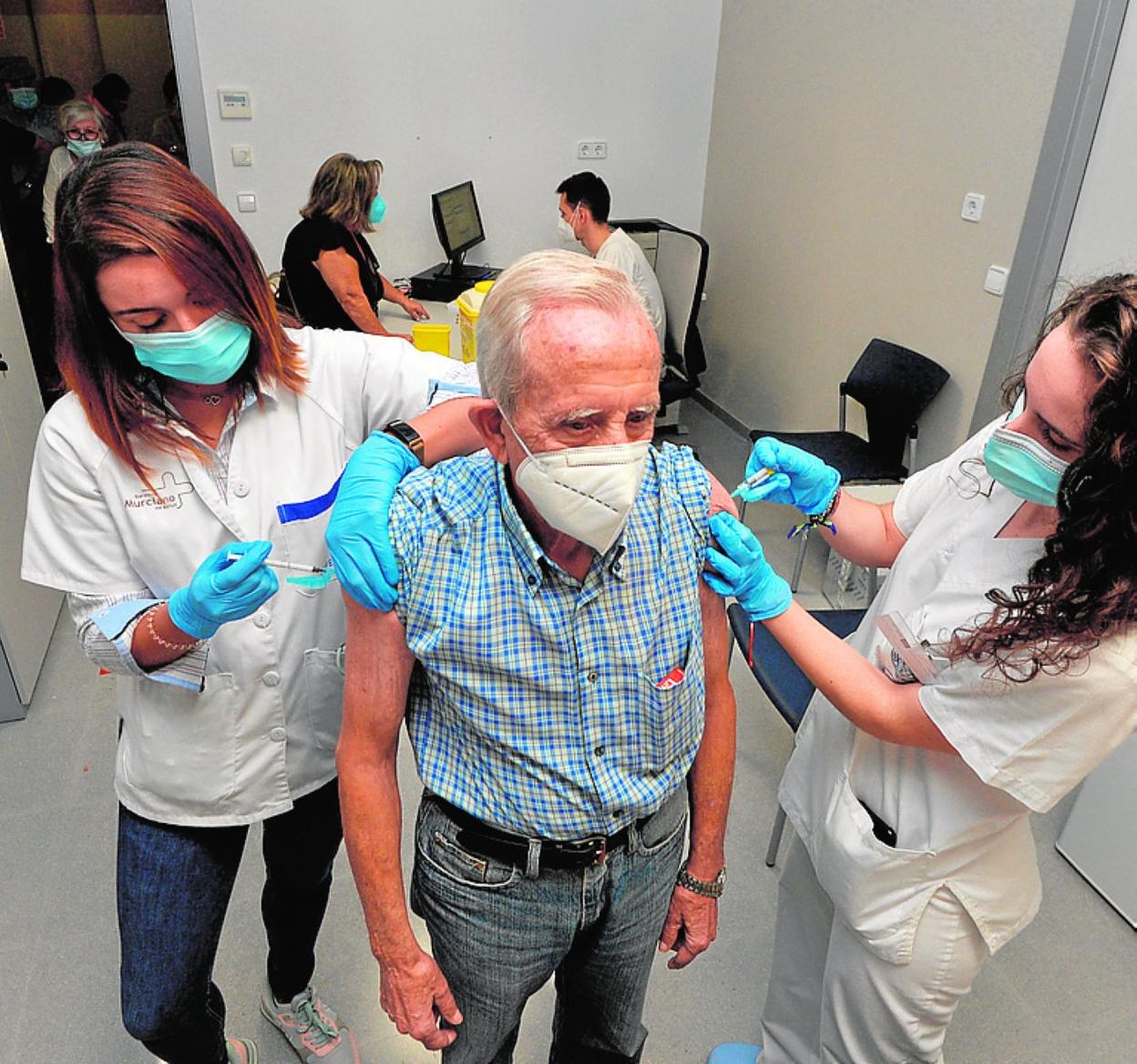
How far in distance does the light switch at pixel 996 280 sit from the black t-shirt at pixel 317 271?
7.28ft

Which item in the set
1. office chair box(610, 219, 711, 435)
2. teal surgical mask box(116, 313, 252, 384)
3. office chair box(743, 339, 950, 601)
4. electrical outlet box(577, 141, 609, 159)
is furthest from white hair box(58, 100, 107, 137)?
teal surgical mask box(116, 313, 252, 384)

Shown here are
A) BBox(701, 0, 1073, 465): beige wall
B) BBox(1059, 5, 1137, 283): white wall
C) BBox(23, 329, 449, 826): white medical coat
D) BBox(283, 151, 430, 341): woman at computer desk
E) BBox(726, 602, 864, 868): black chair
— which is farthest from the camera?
BBox(283, 151, 430, 341): woman at computer desk

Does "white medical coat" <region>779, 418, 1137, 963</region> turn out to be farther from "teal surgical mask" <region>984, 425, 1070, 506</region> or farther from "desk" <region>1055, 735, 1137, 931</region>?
"desk" <region>1055, 735, 1137, 931</region>

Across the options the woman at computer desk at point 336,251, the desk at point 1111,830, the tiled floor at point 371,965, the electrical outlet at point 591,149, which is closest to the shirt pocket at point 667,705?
the tiled floor at point 371,965

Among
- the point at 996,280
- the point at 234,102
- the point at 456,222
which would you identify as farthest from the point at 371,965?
the point at 234,102

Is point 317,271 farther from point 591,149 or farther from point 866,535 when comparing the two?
point 866,535

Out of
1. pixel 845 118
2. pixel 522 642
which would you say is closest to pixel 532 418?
pixel 522 642

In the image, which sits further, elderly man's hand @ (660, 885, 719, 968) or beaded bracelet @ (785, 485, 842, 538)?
beaded bracelet @ (785, 485, 842, 538)

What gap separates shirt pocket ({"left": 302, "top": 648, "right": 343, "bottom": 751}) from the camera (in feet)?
4.16

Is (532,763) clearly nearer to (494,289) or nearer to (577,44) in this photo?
(494,289)

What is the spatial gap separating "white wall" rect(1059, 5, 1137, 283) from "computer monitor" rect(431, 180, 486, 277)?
2510mm

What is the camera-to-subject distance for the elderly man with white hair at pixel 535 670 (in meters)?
0.92

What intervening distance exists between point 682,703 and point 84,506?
2.60 ft

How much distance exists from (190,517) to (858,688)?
0.91m
